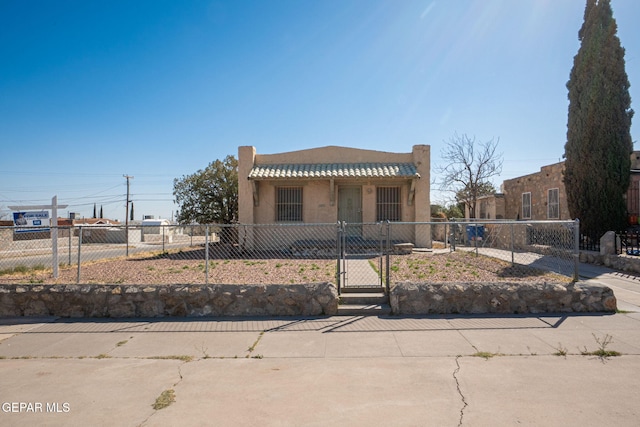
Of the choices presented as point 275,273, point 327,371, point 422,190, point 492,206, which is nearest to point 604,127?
point 422,190

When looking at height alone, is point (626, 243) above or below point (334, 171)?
below

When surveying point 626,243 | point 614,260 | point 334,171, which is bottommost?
point 614,260

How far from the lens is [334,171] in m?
14.2

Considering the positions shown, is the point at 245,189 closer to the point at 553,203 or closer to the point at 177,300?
the point at 177,300

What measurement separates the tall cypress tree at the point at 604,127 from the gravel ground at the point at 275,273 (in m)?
5.53

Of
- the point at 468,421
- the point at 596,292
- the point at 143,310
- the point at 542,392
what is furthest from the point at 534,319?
the point at 143,310

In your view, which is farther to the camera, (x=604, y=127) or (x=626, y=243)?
(x=604, y=127)

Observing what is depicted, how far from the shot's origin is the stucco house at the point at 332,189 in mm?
14477

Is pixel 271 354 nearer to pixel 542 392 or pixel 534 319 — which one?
pixel 542 392

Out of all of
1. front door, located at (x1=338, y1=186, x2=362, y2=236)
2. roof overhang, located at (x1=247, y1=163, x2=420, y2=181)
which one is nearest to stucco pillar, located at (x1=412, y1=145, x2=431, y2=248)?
roof overhang, located at (x1=247, y1=163, x2=420, y2=181)

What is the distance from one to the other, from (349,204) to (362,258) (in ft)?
10.4

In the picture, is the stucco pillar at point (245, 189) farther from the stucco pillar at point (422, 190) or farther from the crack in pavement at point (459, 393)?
the crack in pavement at point (459, 393)
